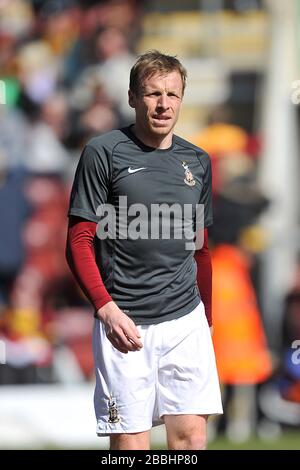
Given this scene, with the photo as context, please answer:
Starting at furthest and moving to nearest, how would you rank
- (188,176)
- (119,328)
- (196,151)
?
(196,151)
(188,176)
(119,328)

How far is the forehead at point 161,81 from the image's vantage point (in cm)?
416

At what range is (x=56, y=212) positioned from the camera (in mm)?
8969

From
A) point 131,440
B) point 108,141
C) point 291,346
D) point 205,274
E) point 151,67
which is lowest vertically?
point 291,346

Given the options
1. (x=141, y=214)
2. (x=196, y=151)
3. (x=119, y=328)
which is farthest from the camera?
(x=196, y=151)

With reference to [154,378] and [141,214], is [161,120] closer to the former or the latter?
[141,214]

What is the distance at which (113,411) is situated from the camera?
425 cm

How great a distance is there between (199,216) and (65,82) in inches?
203

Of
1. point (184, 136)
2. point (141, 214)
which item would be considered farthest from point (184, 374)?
point (184, 136)

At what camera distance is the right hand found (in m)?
4.07

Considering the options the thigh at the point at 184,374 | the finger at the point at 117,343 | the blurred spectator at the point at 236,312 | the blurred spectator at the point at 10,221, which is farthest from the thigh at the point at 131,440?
the blurred spectator at the point at 10,221

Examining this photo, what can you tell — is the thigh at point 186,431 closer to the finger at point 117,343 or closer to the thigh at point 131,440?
the thigh at point 131,440

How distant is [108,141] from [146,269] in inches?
18.9
